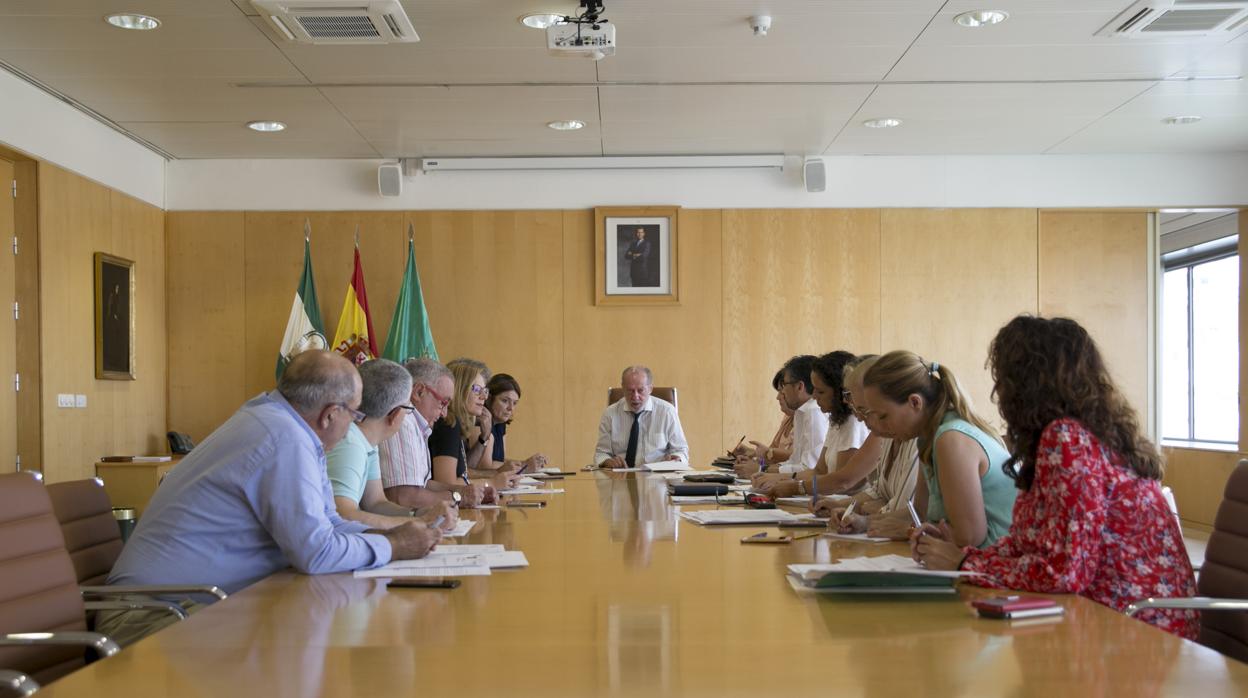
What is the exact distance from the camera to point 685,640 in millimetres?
1868

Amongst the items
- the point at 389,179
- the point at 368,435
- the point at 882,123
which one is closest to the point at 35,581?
the point at 368,435

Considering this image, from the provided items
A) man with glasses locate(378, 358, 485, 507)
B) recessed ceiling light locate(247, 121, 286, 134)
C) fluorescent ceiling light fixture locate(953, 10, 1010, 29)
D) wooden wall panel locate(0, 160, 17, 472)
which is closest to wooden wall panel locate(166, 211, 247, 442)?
recessed ceiling light locate(247, 121, 286, 134)

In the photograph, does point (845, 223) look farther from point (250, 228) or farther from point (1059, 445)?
point (1059, 445)

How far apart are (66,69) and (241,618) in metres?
5.27

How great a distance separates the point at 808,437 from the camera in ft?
19.2

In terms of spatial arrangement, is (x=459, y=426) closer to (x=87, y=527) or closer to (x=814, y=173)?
(x=87, y=527)

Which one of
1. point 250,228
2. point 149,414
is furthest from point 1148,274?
point 149,414

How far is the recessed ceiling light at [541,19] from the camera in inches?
215

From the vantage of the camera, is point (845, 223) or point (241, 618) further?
point (845, 223)

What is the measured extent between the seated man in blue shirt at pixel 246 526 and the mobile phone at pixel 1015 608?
4.51 feet

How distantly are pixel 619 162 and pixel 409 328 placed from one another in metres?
2.07

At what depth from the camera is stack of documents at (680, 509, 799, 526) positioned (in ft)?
11.9

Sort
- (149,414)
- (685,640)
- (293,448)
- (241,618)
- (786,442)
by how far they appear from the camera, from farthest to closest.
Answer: (149,414), (786,442), (293,448), (241,618), (685,640)

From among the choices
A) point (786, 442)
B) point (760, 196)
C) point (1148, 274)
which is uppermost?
point (760, 196)
